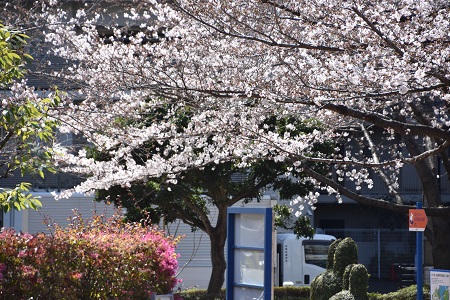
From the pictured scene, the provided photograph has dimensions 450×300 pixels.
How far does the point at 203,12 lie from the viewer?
8.75 meters

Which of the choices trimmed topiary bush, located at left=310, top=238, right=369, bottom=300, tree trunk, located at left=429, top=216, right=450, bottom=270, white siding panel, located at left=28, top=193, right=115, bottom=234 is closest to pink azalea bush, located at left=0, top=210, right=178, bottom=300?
trimmed topiary bush, located at left=310, top=238, right=369, bottom=300

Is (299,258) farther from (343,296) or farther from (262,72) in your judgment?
(262,72)

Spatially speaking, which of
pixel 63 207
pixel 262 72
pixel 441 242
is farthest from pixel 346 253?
pixel 63 207

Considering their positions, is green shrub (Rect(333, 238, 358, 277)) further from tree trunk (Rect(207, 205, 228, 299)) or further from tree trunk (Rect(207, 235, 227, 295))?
tree trunk (Rect(207, 235, 227, 295))

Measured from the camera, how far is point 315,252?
71.7 feet

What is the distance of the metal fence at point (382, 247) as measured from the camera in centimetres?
2756

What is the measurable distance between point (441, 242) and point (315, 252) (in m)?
8.76

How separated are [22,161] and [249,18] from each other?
10.8 ft

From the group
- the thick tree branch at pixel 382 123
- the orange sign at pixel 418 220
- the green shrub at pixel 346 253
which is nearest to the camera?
the thick tree branch at pixel 382 123

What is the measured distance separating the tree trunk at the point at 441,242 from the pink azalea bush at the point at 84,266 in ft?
18.3

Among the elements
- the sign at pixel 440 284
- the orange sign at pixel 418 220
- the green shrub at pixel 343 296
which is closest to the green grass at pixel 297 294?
the green shrub at pixel 343 296

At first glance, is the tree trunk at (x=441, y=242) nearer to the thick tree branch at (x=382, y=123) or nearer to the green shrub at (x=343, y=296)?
the green shrub at (x=343, y=296)

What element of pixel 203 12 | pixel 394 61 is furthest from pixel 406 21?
pixel 203 12

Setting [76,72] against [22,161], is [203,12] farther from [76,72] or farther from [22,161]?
[76,72]
